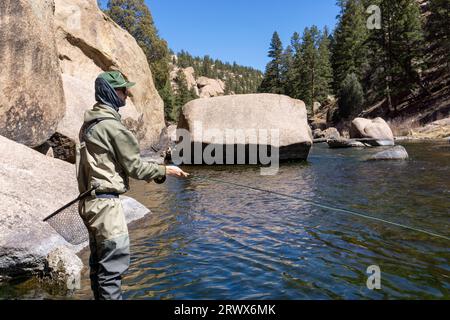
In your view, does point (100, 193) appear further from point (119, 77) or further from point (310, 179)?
point (310, 179)

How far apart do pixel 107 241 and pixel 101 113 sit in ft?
3.96

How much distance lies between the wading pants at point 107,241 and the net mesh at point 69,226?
252cm

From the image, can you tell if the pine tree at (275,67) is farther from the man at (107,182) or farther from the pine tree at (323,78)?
the man at (107,182)

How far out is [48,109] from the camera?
1038 centimetres

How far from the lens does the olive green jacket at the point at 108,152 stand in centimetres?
373

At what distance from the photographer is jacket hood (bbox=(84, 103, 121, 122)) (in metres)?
3.77

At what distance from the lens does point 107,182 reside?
12.3ft

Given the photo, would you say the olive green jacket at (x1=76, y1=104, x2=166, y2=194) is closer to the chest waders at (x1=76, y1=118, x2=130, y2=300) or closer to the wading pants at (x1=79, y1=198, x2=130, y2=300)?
the chest waders at (x1=76, y1=118, x2=130, y2=300)

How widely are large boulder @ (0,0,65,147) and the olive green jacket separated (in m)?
6.51

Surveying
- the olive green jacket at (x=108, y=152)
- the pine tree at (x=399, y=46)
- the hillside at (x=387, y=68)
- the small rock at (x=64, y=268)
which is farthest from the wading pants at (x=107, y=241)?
the pine tree at (x=399, y=46)

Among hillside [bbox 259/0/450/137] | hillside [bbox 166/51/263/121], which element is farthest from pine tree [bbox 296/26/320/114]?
hillside [bbox 166/51/263/121]

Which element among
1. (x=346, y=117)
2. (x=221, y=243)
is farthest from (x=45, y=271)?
(x=346, y=117)

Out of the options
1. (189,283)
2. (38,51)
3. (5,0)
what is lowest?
(189,283)

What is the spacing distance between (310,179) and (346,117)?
128 ft
